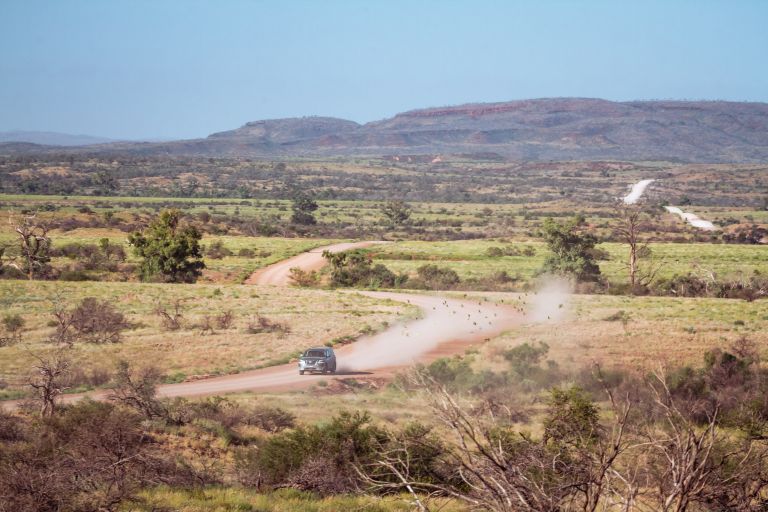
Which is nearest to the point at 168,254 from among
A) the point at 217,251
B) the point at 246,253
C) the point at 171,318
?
the point at 217,251

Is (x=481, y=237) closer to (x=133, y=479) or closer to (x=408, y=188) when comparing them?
(x=133, y=479)

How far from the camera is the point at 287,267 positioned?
187 feet

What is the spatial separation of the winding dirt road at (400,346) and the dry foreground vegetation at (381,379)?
880 mm

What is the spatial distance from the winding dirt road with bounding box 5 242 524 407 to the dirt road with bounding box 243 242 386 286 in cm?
775

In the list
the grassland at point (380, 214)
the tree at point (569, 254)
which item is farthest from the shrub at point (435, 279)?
the grassland at point (380, 214)

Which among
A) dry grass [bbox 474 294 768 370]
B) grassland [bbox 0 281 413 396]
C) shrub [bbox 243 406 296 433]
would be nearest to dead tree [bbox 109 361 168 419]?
shrub [bbox 243 406 296 433]

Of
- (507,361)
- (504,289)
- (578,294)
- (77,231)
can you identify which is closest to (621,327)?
(507,361)

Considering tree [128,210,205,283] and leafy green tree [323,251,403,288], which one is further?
leafy green tree [323,251,403,288]

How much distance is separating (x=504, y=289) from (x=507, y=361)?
2326cm

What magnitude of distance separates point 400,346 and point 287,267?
93.2 feet

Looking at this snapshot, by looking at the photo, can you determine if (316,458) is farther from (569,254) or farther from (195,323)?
(569,254)

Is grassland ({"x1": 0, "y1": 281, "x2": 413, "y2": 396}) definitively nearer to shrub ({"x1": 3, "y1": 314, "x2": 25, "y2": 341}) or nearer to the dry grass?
shrub ({"x1": 3, "y1": 314, "x2": 25, "y2": 341})

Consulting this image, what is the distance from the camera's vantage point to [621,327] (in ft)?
96.8

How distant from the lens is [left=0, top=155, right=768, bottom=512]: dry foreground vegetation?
7.88 metres
